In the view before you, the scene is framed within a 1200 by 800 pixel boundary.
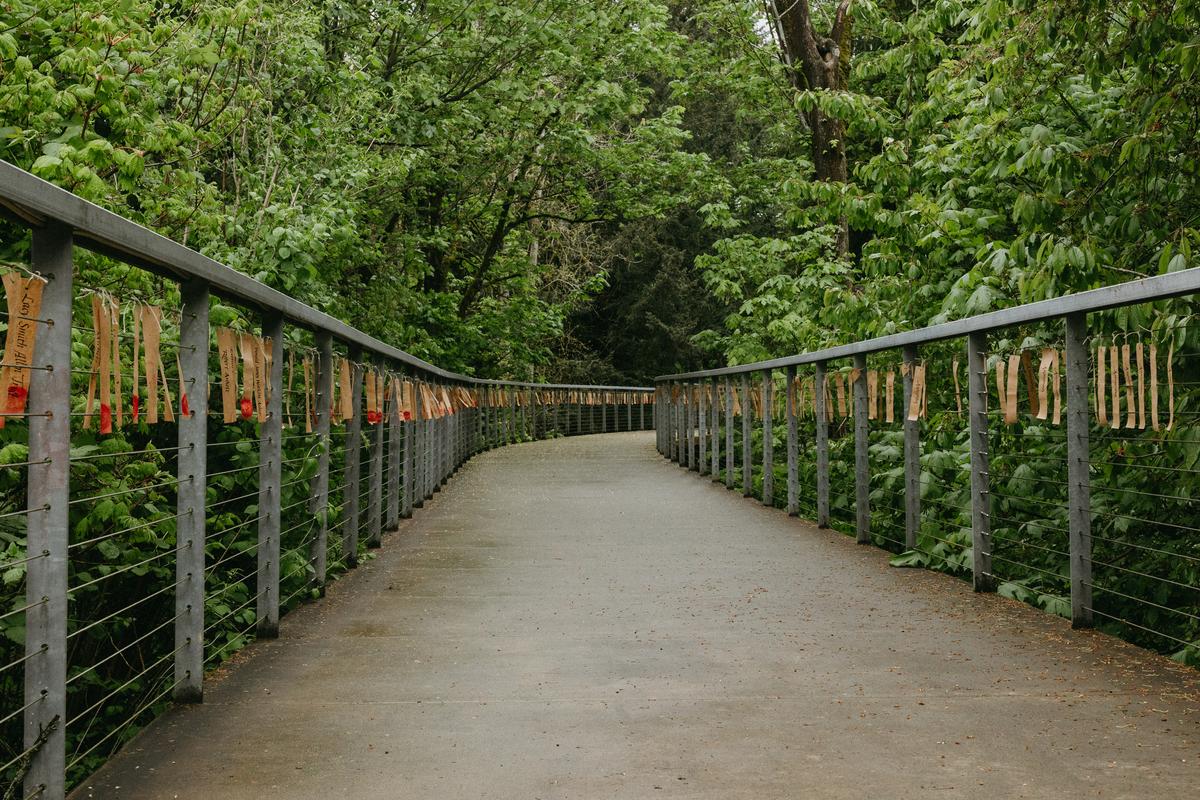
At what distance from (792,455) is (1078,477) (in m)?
5.34

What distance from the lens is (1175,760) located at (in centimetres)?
333

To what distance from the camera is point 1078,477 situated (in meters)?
5.02

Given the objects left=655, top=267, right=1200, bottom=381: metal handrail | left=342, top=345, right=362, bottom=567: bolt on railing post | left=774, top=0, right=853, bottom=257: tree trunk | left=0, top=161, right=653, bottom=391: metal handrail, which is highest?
left=774, top=0, right=853, bottom=257: tree trunk

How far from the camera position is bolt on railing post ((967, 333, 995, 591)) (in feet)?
20.0

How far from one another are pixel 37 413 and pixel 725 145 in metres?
35.9

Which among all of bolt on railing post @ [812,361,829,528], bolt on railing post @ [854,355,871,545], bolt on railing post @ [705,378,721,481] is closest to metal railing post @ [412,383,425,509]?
bolt on railing post @ [812,361,829,528]

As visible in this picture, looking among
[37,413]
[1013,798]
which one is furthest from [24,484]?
[1013,798]

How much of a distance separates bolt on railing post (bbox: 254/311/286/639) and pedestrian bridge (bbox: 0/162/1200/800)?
15 millimetres

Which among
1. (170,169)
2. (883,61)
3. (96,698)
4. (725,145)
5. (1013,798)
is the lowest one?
(96,698)

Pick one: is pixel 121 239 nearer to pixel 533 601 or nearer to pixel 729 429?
pixel 533 601

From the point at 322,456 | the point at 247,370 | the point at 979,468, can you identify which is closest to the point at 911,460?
the point at 979,468

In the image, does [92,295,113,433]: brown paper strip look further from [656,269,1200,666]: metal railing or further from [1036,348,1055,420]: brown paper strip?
[1036,348,1055,420]: brown paper strip

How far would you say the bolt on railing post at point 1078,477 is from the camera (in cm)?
499

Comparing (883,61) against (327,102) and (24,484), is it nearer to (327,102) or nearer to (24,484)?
(327,102)
